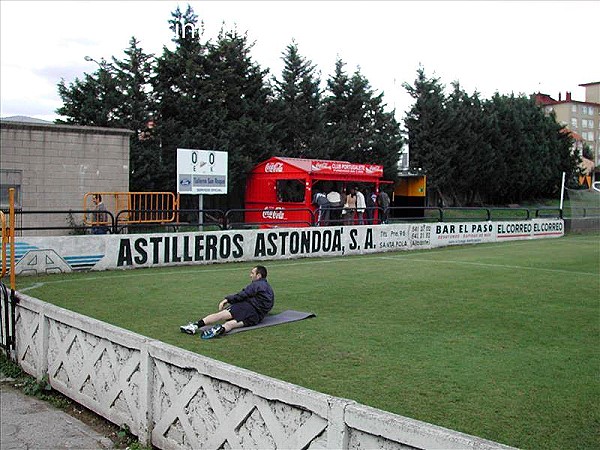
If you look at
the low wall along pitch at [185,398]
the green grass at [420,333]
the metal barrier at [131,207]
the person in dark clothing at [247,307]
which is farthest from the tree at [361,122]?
the low wall along pitch at [185,398]

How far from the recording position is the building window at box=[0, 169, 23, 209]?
20.9 m

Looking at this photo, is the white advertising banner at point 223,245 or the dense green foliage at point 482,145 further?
the dense green foliage at point 482,145

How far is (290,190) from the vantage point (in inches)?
1073

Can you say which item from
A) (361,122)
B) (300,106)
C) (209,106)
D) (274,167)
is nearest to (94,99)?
(209,106)

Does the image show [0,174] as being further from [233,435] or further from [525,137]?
[525,137]

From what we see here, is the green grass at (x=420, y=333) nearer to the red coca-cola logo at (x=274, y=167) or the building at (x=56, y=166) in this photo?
the building at (x=56, y=166)

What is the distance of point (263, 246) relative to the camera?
1889 centimetres

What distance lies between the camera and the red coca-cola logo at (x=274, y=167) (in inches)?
1073

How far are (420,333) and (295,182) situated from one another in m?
18.1

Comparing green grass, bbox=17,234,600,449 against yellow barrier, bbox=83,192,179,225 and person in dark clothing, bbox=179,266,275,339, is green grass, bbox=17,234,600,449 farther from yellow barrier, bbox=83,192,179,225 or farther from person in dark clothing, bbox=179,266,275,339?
yellow barrier, bbox=83,192,179,225

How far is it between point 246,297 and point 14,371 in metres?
3.11

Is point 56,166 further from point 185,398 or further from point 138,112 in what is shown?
point 185,398

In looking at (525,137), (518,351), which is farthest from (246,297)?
(525,137)

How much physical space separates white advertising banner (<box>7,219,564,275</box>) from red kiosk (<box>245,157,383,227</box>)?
14.4ft
